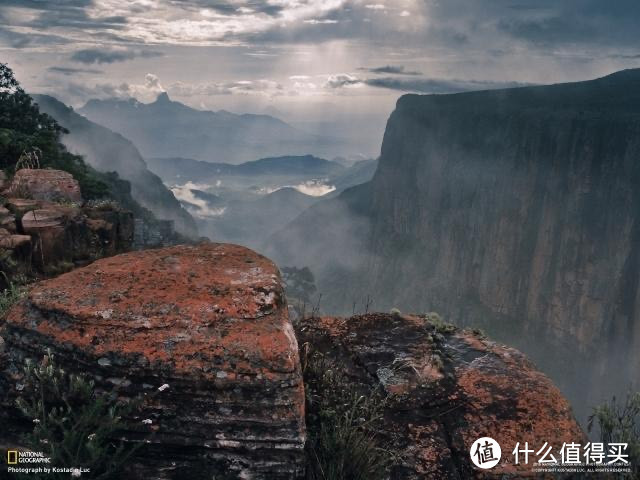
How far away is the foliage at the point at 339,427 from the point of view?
4844 millimetres

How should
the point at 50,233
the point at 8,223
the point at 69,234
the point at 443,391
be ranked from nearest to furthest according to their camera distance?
the point at 443,391 < the point at 8,223 < the point at 50,233 < the point at 69,234

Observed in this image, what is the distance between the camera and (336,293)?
566 feet

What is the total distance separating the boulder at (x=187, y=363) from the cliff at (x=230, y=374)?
0.01 m

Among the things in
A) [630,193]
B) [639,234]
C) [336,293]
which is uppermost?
[630,193]

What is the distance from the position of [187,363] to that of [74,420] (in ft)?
3.73

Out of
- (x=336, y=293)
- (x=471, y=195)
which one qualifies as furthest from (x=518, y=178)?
(x=336, y=293)

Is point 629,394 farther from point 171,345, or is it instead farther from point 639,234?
point 639,234

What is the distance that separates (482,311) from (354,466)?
481 ft

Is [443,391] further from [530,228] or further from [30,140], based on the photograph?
[530,228]

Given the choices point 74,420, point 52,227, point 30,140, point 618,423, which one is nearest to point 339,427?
point 74,420

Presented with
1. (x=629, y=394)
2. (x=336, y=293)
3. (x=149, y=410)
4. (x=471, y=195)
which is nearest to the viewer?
(x=149, y=410)

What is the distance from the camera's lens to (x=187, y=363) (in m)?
4.79

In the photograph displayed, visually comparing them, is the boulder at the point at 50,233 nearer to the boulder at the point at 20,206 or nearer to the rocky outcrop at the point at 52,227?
the rocky outcrop at the point at 52,227

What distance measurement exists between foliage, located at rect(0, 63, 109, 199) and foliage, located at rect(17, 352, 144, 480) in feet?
36.5
